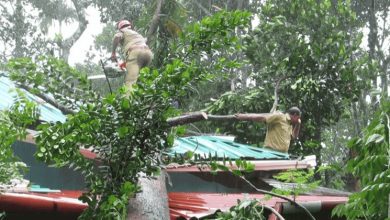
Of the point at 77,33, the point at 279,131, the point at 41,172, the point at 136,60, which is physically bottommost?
the point at 41,172

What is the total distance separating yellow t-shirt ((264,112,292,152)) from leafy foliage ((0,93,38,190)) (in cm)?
443

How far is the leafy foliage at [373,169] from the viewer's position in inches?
119

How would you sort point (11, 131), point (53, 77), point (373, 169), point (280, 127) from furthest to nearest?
point (280, 127) → point (53, 77) → point (11, 131) → point (373, 169)

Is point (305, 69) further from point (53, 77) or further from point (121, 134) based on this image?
point (121, 134)

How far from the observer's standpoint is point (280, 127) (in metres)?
7.91

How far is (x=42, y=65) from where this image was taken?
420cm

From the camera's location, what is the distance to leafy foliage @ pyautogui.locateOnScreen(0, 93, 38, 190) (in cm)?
386

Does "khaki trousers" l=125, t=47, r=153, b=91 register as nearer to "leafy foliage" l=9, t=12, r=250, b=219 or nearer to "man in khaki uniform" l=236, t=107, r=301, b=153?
"man in khaki uniform" l=236, t=107, r=301, b=153

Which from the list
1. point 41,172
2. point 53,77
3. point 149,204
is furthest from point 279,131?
point 53,77

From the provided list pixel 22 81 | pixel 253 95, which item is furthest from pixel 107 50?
pixel 22 81

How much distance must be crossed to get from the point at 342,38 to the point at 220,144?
3715 mm

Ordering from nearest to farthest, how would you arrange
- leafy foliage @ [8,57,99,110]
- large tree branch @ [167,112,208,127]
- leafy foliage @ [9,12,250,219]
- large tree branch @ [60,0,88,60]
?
leafy foliage @ [9,12,250,219] < leafy foliage @ [8,57,99,110] < large tree branch @ [167,112,208,127] < large tree branch @ [60,0,88,60]

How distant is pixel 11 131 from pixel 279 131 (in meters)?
4.74

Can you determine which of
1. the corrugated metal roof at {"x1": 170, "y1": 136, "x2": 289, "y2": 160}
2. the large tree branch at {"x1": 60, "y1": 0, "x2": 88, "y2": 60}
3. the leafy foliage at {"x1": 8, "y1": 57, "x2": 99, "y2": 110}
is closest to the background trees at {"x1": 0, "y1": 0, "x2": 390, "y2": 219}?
the leafy foliage at {"x1": 8, "y1": 57, "x2": 99, "y2": 110}
